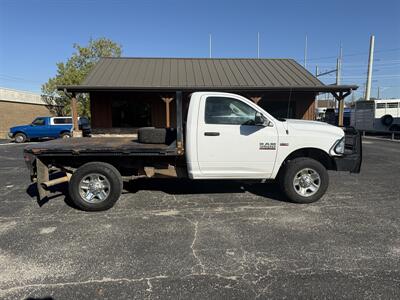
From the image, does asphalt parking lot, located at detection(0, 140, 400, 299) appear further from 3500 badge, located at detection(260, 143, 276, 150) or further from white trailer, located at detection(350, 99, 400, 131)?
white trailer, located at detection(350, 99, 400, 131)

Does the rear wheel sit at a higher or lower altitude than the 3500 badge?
lower

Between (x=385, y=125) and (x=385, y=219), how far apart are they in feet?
79.3

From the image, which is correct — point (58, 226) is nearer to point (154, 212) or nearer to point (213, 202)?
point (154, 212)

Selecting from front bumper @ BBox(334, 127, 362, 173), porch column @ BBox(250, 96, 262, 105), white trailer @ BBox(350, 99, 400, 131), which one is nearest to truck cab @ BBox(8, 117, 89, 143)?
porch column @ BBox(250, 96, 262, 105)

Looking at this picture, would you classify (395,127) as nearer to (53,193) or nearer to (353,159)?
(353,159)

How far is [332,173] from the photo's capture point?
29.2ft

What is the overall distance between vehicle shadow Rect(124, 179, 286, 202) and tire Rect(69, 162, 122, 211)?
129cm

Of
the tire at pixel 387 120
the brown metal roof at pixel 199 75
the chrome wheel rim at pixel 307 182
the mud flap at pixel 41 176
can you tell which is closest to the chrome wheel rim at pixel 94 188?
the mud flap at pixel 41 176

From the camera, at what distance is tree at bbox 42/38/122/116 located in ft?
91.8

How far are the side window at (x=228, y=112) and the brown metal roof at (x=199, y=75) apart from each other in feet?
29.5

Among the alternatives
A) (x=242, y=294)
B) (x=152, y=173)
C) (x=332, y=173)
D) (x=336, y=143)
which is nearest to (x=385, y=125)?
(x=332, y=173)

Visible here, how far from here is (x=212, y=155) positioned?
5602 millimetres

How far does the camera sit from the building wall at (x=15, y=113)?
93.4 feet

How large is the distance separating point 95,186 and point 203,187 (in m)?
2.51
